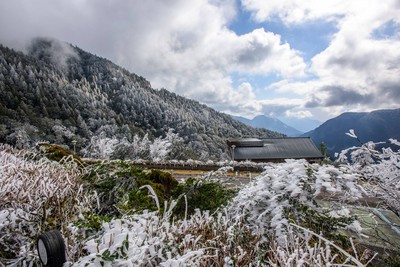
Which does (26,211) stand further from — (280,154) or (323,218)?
(280,154)

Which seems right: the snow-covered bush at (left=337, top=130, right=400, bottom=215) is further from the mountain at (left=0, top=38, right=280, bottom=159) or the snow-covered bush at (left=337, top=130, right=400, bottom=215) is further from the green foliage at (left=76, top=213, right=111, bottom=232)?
the mountain at (left=0, top=38, right=280, bottom=159)

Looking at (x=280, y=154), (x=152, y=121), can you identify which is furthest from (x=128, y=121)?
(x=280, y=154)

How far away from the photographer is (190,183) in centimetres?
727

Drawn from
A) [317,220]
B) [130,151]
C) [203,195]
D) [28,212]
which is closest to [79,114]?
[130,151]

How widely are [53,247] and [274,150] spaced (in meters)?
43.0

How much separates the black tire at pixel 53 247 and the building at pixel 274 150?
38.3 metres

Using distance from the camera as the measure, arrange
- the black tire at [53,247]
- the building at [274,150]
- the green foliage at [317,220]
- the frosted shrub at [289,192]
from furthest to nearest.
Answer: the building at [274,150] → the green foliage at [317,220] → the frosted shrub at [289,192] → the black tire at [53,247]

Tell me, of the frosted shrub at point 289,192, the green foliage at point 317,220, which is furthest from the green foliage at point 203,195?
the green foliage at point 317,220

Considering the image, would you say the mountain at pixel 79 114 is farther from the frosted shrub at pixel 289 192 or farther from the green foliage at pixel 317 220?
the green foliage at pixel 317 220

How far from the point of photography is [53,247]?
261cm

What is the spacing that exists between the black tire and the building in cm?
3828

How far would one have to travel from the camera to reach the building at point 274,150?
1630 inches

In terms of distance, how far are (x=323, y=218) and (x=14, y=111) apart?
369 feet

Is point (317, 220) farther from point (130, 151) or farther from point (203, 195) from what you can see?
point (130, 151)
